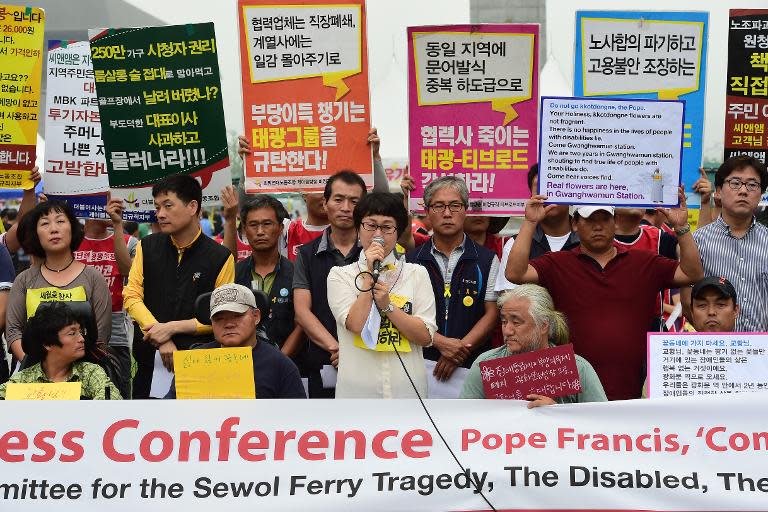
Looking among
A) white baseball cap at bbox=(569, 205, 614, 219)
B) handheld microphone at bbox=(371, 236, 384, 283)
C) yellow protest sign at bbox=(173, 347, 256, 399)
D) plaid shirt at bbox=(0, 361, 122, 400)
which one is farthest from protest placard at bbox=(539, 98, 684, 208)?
plaid shirt at bbox=(0, 361, 122, 400)

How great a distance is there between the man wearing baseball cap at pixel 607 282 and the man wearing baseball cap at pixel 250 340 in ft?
4.31

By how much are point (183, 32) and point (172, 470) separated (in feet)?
11.5

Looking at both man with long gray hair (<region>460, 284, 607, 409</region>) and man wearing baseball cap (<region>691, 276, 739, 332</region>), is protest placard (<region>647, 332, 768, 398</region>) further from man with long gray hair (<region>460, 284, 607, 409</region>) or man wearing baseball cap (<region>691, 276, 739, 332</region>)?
man wearing baseball cap (<region>691, 276, 739, 332</region>)

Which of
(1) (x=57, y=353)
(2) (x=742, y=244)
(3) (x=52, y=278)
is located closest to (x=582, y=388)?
(2) (x=742, y=244)

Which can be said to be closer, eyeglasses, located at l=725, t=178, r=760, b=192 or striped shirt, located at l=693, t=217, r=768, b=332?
striped shirt, located at l=693, t=217, r=768, b=332

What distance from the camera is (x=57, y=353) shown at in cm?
595

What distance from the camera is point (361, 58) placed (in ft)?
24.5

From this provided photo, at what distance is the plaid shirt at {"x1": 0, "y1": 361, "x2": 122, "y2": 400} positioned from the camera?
5.82m

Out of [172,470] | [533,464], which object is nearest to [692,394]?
[533,464]

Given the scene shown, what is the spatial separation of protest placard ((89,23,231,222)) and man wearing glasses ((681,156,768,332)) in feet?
10.4

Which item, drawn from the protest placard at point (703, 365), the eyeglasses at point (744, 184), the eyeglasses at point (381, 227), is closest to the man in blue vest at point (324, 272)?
the eyeglasses at point (381, 227)

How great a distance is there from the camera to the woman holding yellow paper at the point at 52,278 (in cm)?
664

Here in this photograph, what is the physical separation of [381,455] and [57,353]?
1948 millimetres

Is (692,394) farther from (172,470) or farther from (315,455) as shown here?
(172,470)
